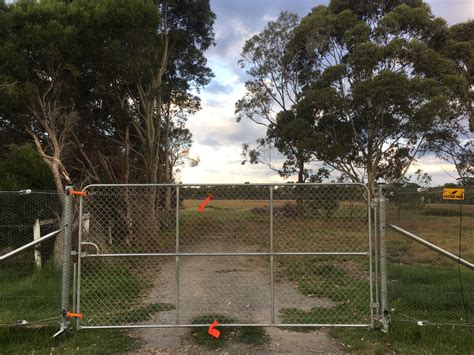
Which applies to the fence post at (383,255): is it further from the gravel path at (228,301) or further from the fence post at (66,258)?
the fence post at (66,258)

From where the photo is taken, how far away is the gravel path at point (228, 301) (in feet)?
18.5

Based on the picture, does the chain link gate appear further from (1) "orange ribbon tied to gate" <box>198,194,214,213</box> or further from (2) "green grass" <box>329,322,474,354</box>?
(2) "green grass" <box>329,322,474,354</box>

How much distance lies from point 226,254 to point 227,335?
109 centimetres

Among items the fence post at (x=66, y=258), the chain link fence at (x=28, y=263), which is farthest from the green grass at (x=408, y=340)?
the chain link fence at (x=28, y=263)

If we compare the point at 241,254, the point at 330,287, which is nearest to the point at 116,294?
the point at 241,254

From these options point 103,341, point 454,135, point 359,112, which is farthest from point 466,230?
point 454,135

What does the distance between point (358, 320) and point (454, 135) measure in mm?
23764

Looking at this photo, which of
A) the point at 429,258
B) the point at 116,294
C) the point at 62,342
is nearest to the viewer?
the point at 62,342

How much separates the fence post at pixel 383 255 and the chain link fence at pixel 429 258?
0.23 metres

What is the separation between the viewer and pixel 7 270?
24.1 feet

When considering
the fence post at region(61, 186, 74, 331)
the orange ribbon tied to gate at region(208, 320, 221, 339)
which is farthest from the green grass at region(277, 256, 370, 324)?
the fence post at region(61, 186, 74, 331)

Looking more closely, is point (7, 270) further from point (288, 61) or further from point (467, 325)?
point (288, 61)

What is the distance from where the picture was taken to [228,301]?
7914mm

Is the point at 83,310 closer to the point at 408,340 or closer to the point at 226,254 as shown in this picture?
the point at 226,254
